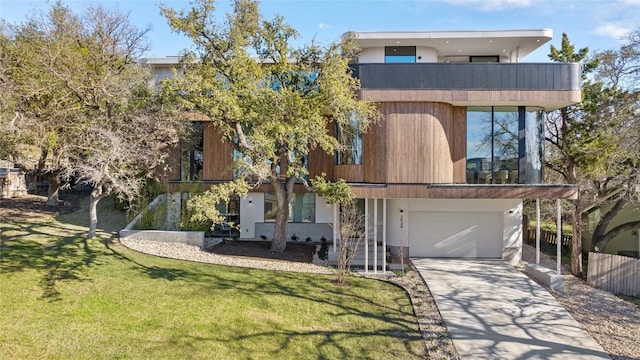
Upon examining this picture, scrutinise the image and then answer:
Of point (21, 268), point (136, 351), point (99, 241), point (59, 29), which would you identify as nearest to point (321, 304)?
point (136, 351)

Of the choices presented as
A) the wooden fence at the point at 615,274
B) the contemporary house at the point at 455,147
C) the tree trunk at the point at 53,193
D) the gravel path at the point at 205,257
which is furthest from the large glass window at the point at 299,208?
the wooden fence at the point at 615,274

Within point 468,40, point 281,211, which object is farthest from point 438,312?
point 468,40

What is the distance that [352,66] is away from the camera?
43.7 ft

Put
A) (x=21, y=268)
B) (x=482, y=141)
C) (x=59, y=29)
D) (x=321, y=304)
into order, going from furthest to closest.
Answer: (x=59, y=29)
(x=482, y=141)
(x=21, y=268)
(x=321, y=304)

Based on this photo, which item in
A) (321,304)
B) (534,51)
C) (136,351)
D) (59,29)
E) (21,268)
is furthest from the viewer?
(534,51)

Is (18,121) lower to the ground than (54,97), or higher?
lower

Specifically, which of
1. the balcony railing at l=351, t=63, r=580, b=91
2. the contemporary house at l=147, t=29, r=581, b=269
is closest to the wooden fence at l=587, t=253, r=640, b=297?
the contemporary house at l=147, t=29, r=581, b=269

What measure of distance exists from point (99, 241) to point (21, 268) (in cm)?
346

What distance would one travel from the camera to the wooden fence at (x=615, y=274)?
12.4 meters

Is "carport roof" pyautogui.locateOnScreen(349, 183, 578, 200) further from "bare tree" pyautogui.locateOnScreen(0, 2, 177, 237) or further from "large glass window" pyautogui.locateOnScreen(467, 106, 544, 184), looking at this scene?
"bare tree" pyautogui.locateOnScreen(0, 2, 177, 237)

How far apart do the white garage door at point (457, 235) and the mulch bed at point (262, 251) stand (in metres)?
4.16

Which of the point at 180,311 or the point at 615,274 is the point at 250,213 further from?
the point at 615,274

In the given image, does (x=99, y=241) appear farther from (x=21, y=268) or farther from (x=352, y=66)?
(x=352, y=66)

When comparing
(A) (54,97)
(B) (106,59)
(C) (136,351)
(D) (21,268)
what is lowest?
(C) (136,351)
